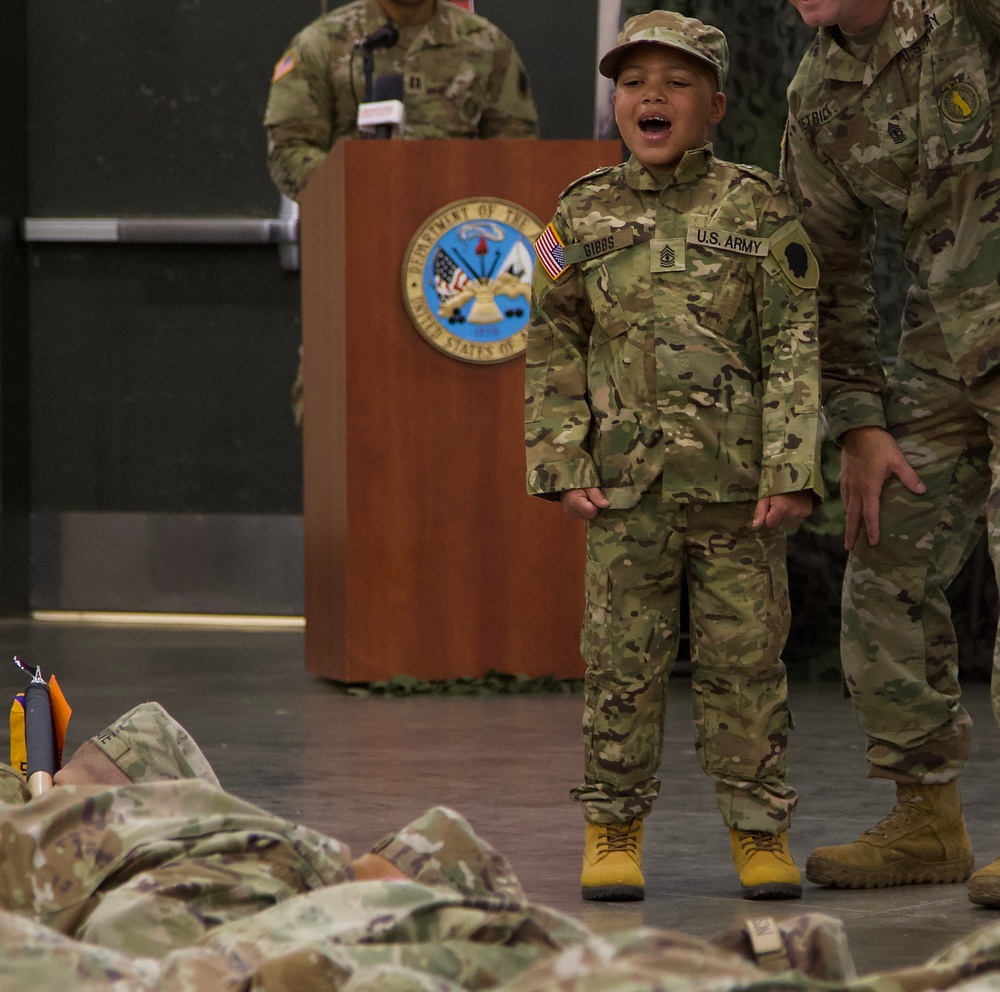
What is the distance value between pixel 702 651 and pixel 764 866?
13.1 inches

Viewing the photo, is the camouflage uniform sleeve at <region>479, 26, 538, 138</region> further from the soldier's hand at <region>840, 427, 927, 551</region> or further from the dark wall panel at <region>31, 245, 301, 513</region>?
the soldier's hand at <region>840, 427, 927, 551</region>

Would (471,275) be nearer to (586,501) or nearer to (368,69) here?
(368,69)

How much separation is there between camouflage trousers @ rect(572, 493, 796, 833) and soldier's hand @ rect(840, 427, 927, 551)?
0.17 m

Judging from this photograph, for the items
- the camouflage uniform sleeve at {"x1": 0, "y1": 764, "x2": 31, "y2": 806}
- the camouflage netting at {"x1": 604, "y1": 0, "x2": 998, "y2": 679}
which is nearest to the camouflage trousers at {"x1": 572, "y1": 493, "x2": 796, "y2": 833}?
the camouflage uniform sleeve at {"x1": 0, "y1": 764, "x2": 31, "y2": 806}

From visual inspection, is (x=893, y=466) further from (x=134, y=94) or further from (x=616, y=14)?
(x=134, y=94)

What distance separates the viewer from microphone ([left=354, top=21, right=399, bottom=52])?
5254 millimetres

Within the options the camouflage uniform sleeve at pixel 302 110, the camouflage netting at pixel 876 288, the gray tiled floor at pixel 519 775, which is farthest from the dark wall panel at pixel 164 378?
the camouflage netting at pixel 876 288

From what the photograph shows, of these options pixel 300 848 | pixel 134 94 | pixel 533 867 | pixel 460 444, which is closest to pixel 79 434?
pixel 134 94

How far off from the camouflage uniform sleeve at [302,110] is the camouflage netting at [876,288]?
0.91 metres

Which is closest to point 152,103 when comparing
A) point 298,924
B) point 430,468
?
point 430,468

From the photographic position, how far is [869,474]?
9.38 feet

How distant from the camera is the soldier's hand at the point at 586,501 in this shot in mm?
2775

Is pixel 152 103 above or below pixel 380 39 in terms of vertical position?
below

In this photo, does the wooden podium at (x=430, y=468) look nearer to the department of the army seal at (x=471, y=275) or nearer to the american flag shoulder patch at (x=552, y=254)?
the department of the army seal at (x=471, y=275)
